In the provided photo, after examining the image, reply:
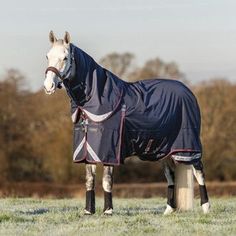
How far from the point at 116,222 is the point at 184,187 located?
6.96 ft

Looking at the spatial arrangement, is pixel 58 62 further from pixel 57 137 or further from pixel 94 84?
pixel 57 137

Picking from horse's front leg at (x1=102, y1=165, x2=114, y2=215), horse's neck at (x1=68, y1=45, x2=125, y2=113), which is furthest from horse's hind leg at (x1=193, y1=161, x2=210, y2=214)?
horse's neck at (x1=68, y1=45, x2=125, y2=113)

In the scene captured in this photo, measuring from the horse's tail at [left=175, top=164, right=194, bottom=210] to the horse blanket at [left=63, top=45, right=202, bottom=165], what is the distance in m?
0.32

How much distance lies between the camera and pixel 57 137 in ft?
149

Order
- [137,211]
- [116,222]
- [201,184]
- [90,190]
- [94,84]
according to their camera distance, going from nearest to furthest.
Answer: [116,222] < [94,84] < [90,190] < [201,184] < [137,211]

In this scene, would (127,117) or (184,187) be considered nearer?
(127,117)

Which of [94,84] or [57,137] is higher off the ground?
[94,84]

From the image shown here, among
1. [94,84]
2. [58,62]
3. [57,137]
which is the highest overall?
[58,62]

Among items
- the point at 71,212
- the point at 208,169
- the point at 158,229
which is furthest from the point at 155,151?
the point at 208,169

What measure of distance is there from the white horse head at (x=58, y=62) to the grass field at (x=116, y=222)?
68.7 inches

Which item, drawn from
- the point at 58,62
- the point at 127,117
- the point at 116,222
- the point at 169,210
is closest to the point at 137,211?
the point at 169,210

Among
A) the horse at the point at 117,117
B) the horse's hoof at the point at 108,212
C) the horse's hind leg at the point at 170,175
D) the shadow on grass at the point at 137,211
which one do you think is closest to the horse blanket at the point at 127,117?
the horse at the point at 117,117

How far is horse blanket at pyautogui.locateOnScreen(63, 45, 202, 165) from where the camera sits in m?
10.3

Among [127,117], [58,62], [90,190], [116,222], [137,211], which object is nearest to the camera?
[116,222]
